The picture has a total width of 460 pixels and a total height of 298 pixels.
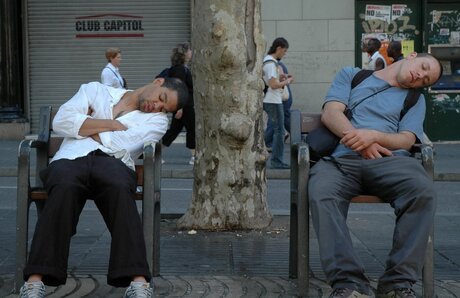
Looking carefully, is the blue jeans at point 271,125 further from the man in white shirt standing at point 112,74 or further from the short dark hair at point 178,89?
the short dark hair at point 178,89

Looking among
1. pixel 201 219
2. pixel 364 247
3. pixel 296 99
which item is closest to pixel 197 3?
pixel 201 219

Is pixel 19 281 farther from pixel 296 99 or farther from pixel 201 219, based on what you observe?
pixel 296 99

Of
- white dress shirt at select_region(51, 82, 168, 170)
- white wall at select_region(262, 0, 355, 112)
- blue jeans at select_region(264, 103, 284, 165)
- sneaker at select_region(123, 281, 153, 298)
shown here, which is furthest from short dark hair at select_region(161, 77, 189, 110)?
white wall at select_region(262, 0, 355, 112)

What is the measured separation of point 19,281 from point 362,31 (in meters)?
13.5

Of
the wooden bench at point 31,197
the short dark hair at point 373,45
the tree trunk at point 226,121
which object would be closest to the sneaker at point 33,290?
the wooden bench at point 31,197

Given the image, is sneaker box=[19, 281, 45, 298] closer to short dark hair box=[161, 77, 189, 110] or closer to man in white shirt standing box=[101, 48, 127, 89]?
short dark hair box=[161, 77, 189, 110]

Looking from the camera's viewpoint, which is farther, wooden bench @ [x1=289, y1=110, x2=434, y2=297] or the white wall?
the white wall

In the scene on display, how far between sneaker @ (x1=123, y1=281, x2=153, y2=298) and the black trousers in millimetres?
41

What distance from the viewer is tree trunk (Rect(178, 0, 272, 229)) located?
24.1ft

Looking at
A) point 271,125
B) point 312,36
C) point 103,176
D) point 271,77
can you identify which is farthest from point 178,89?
point 312,36

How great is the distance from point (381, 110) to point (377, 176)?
0.54m

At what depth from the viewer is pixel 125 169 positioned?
17.6 ft

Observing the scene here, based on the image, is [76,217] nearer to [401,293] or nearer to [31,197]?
[31,197]

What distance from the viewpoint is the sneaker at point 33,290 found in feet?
16.1
